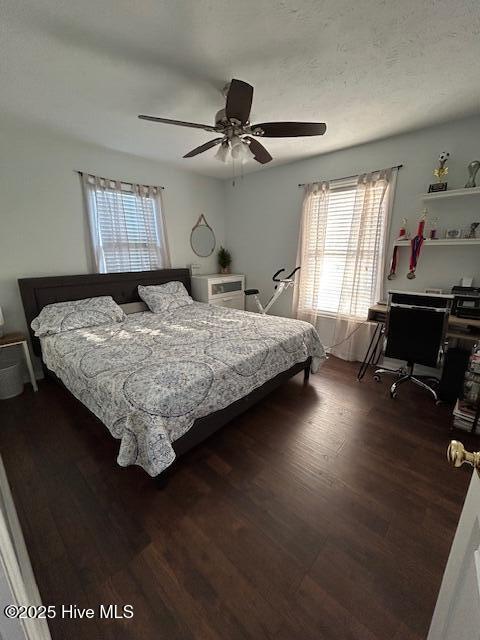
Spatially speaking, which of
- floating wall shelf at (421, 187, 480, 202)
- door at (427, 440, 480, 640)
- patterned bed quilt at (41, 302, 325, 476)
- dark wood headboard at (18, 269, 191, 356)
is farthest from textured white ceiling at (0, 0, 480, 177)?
door at (427, 440, 480, 640)

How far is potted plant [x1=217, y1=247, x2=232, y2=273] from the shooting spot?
441 centimetres

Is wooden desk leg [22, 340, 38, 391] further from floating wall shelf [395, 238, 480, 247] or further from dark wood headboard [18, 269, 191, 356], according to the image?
floating wall shelf [395, 238, 480, 247]

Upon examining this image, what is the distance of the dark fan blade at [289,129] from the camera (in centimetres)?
174

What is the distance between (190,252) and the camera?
13.4 ft

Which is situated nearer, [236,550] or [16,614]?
[16,614]

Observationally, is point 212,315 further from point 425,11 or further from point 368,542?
point 425,11

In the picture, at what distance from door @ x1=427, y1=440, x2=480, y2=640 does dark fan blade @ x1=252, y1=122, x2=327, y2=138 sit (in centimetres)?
200

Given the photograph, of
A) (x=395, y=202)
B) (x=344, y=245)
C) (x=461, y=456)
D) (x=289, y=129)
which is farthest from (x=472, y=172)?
(x=461, y=456)

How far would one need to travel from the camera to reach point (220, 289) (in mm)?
4023

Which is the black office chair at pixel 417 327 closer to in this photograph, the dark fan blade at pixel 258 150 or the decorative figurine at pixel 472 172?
the decorative figurine at pixel 472 172

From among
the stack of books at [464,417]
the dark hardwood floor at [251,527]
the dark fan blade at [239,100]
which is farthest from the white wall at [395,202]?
the dark fan blade at [239,100]

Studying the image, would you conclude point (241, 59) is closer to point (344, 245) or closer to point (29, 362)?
point (344, 245)

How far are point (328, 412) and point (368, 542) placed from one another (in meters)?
1.06

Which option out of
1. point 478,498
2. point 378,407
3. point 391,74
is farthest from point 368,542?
point 391,74
